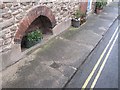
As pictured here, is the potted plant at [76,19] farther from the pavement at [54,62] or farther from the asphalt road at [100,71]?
the asphalt road at [100,71]

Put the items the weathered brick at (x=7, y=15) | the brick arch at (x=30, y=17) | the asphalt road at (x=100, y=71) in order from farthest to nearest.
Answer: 1. the brick arch at (x=30, y=17)
2. the asphalt road at (x=100, y=71)
3. the weathered brick at (x=7, y=15)

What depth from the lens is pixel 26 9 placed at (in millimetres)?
6824

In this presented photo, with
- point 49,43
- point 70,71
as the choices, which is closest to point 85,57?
point 70,71

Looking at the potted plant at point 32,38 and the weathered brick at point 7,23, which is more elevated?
the weathered brick at point 7,23

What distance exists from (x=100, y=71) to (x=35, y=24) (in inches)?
142

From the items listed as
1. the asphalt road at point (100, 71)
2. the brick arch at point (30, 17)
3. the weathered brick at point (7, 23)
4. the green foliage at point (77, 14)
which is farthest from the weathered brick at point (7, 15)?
the green foliage at point (77, 14)

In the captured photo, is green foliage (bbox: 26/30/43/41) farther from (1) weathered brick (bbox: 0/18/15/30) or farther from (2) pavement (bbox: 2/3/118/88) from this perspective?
(1) weathered brick (bbox: 0/18/15/30)

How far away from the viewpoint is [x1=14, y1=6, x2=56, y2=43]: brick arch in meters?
6.68

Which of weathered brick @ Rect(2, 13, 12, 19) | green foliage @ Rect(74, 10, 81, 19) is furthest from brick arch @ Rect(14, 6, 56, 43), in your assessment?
green foliage @ Rect(74, 10, 81, 19)

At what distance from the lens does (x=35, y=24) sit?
834 cm

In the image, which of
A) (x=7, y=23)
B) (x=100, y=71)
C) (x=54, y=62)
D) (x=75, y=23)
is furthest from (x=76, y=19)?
(x=7, y=23)

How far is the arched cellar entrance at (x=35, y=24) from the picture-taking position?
6.77 m

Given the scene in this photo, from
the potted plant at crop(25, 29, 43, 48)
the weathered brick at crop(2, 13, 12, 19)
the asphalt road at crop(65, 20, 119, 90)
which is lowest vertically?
the asphalt road at crop(65, 20, 119, 90)

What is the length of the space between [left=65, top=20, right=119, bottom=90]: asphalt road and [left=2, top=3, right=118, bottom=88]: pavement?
0.22m
